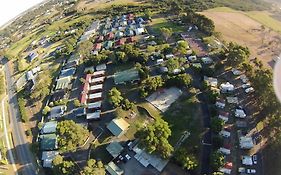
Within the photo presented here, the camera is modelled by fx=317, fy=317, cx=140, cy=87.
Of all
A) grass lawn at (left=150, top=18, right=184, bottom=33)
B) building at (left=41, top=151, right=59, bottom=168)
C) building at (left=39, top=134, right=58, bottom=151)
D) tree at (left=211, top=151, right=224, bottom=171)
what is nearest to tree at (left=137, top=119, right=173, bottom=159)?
tree at (left=211, top=151, right=224, bottom=171)

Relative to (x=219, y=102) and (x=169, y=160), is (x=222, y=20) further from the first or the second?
(x=169, y=160)

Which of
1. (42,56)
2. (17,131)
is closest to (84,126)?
(17,131)

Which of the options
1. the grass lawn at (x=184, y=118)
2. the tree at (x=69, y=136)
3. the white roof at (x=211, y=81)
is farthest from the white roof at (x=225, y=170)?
the tree at (x=69, y=136)

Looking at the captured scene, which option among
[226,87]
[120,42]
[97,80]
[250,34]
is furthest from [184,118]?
[250,34]

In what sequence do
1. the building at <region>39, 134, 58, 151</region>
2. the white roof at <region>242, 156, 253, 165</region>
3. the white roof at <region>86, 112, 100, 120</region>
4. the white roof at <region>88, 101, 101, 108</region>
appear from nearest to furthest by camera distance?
the white roof at <region>242, 156, 253, 165</region> < the building at <region>39, 134, 58, 151</region> < the white roof at <region>86, 112, 100, 120</region> < the white roof at <region>88, 101, 101, 108</region>

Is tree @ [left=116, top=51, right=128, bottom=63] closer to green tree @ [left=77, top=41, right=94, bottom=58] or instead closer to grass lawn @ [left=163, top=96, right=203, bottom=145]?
green tree @ [left=77, top=41, right=94, bottom=58]

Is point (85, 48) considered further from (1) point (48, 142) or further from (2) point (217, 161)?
(2) point (217, 161)
